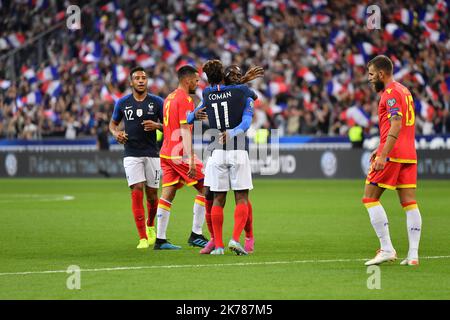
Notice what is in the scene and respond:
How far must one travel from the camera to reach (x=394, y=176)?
11031 mm

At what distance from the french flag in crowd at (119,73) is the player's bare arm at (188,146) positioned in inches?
988

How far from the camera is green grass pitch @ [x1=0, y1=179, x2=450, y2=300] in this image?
30.6 feet

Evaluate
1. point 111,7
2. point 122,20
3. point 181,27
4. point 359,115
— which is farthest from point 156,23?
point 359,115

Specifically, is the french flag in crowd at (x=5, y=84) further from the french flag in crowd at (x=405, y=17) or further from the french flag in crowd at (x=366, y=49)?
the french flag in crowd at (x=405, y=17)

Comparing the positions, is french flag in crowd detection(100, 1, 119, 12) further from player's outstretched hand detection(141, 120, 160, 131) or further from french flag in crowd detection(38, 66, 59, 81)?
player's outstretched hand detection(141, 120, 160, 131)

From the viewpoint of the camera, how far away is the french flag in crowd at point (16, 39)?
42.1m

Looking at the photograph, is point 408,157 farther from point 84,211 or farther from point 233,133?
point 84,211

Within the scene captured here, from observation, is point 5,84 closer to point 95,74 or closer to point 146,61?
point 95,74

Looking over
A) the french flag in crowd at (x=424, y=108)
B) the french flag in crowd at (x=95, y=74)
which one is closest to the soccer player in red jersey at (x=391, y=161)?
the french flag in crowd at (x=424, y=108)

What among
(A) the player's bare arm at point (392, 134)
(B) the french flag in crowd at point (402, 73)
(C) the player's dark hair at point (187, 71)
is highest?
(B) the french flag in crowd at point (402, 73)

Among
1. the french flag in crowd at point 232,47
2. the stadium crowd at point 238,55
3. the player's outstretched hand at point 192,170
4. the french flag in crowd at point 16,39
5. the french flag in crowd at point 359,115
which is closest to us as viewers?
the player's outstretched hand at point 192,170

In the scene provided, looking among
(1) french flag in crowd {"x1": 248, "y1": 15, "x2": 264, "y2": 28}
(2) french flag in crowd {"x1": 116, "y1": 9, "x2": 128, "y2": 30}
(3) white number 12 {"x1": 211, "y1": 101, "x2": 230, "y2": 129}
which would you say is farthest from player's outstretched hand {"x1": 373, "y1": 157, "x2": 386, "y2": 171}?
(2) french flag in crowd {"x1": 116, "y1": 9, "x2": 128, "y2": 30}

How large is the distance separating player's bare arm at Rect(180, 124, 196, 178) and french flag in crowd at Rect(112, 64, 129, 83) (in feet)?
82.3

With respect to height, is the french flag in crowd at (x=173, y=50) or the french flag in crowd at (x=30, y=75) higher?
the french flag in crowd at (x=173, y=50)
